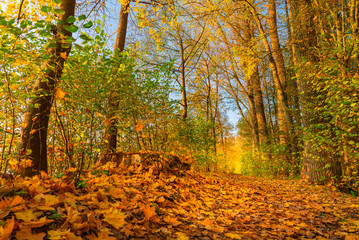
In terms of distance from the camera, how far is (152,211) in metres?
1.95

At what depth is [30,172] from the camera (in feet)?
8.29

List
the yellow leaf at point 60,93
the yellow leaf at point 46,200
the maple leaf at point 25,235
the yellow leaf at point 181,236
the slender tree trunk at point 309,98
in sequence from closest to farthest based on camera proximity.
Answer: the maple leaf at point 25,235 < the yellow leaf at point 46,200 < the yellow leaf at point 181,236 < the yellow leaf at point 60,93 < the slender tree trunk at point 309,98

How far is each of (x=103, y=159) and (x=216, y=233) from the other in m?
2.37

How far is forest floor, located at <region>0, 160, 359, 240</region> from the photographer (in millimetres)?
1385

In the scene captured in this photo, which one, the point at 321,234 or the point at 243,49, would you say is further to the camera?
the point at 243,49

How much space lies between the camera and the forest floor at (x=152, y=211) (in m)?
1.38

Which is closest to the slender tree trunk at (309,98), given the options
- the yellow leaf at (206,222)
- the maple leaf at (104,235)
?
the yellow leaf at (206,222)

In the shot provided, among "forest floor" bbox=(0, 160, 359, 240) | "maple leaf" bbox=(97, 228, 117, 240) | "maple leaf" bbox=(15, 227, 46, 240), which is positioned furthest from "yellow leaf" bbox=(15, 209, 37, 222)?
"maple leaf" bbox=(97, 228, 117, 240)

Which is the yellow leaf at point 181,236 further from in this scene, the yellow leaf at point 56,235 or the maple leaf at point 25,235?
the maple leaf at point 25,235

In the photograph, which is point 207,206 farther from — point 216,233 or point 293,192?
point 293,192

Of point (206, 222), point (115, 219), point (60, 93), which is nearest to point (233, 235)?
point (206, 222)

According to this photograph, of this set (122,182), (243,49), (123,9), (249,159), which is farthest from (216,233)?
(249,159)

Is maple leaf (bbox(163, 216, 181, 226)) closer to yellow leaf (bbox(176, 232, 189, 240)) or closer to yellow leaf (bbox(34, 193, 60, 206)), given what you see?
yellow leaf (bbox(176, 232, 189, 240))

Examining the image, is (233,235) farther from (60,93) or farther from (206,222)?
(60,93)
